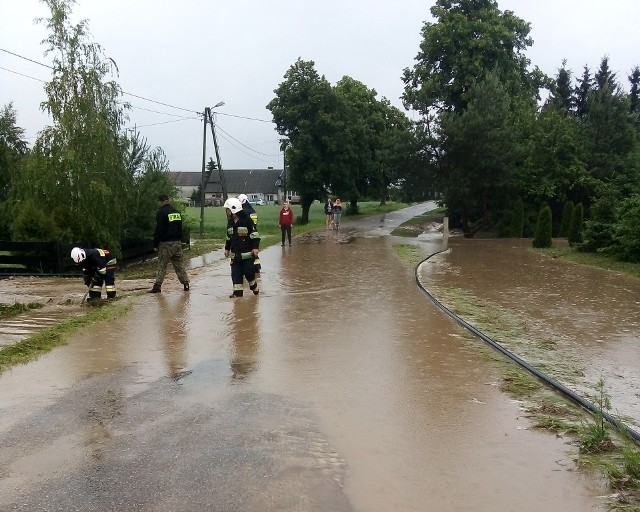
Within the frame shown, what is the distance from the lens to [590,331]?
8578 mm

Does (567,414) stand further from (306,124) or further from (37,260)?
(306,124)

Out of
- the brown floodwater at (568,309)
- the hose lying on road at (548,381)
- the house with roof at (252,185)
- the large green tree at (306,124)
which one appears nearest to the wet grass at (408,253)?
the brown floodwater at (568,309)

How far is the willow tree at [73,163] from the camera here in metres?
16.6

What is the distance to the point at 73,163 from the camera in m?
16.6

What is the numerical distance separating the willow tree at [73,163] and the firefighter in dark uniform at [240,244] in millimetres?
7089

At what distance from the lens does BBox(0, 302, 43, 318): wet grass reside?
9.47 metres

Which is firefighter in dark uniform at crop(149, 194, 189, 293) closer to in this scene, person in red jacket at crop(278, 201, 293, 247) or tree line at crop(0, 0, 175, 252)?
tree line at crop(0, 0, 175, 252)

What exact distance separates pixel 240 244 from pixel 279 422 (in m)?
6.35

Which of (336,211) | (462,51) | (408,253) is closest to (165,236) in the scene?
(408,253)

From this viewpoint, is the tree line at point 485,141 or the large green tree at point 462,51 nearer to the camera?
the tree line at point 485,141

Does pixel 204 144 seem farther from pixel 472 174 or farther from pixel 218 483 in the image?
pixel 218 483

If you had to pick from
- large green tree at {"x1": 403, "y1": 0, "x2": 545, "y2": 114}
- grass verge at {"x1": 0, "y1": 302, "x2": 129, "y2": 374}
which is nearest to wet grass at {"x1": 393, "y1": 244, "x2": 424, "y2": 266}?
grass verge at {"x1": 0, "y1": 302, "x2": 129, "y2": 374}

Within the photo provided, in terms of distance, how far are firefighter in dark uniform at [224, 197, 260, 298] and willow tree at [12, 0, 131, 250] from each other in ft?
23.3

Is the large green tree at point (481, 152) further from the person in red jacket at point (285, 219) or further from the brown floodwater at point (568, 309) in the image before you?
the person in red jacket at point (285, 219)
